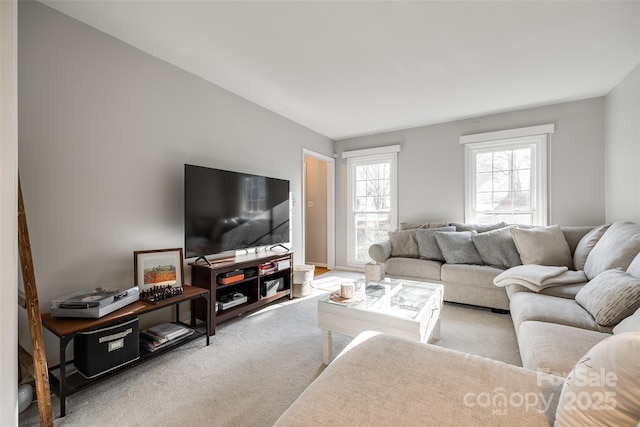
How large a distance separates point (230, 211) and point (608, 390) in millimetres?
2736

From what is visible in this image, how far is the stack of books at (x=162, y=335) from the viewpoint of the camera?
6.53 ft

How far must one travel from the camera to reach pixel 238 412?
151 cm

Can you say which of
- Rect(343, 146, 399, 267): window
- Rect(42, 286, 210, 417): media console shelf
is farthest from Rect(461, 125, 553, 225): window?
Rect(42, 286, 210, 417): media console shelf

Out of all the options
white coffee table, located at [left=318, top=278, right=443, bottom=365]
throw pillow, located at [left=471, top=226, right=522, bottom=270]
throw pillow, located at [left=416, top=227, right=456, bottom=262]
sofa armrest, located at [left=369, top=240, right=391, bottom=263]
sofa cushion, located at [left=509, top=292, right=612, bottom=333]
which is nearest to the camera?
sofa cushion, located at [left=509, top=292, right=612, bottom=333]

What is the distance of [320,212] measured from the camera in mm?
5383

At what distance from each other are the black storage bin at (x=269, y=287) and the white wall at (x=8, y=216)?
195 centimetres

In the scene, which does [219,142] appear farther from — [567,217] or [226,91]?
[567,217]

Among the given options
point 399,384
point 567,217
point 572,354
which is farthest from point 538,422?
point 567,217

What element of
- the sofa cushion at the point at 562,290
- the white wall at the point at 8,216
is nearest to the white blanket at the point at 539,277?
the sofa cushion at the point at 562,290

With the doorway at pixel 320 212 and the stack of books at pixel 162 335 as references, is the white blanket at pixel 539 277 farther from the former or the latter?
the doorway at pixel 320 212

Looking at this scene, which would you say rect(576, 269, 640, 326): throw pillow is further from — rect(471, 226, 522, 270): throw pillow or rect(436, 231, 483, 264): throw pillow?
rect(436, 231, 483, 264): throw pillow

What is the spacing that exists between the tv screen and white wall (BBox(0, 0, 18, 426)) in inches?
46.0

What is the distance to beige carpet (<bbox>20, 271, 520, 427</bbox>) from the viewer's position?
149cm

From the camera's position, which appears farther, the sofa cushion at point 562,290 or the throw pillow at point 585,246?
the throw pillow at point 585,246
